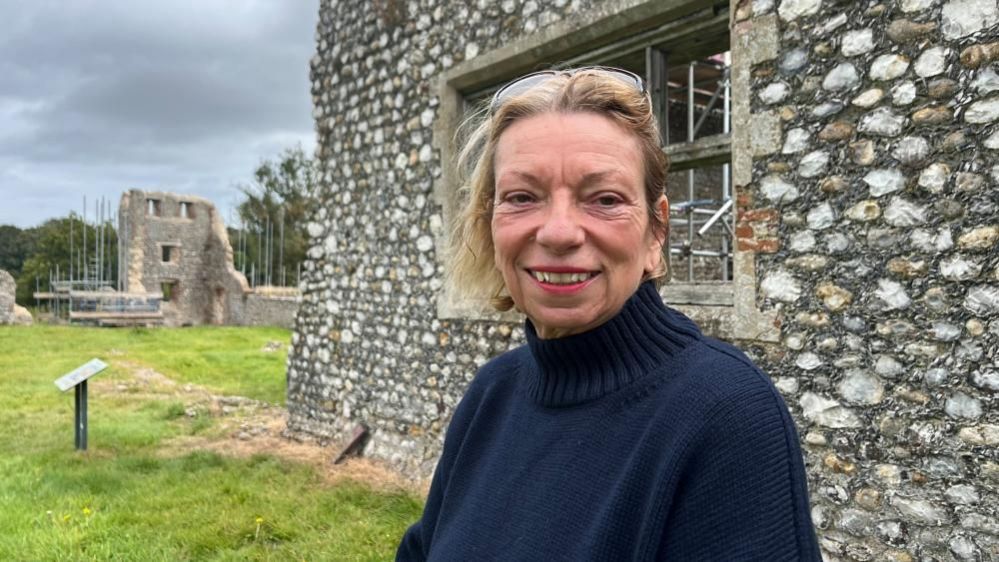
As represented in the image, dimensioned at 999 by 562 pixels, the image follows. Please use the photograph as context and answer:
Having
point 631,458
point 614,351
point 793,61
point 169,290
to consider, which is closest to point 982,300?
point 793,61

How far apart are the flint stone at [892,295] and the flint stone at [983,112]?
0.68 metres

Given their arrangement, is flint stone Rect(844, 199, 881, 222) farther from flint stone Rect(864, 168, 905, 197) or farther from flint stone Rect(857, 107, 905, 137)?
flint stone Rect(857, 107, 905, 137)

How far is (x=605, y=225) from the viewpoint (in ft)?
→ 4.18

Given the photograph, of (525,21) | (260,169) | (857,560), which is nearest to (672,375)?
(857,560)

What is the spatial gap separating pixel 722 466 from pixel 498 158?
689 mm

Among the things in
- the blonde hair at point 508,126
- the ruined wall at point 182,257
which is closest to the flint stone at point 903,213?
the blonde hair at point 508,126

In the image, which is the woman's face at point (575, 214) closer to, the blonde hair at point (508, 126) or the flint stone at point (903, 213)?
the blonde hair at point (508, 126)

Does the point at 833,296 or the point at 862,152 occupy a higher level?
the point at 862,152

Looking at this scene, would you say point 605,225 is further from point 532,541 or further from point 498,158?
point 532,541

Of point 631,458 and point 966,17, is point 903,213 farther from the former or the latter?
point 631,458

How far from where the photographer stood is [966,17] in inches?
110

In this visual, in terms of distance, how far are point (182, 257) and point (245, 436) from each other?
19.1 meters

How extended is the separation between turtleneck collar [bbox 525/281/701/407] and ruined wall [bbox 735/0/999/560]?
6.79 ft

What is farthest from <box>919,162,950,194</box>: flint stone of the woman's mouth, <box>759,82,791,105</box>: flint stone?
the woman's mouth
